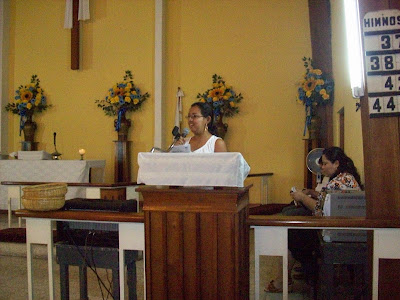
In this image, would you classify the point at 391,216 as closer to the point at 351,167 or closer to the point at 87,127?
the point at 351,167

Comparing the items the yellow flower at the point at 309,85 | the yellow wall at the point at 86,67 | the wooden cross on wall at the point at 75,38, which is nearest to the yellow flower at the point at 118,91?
the yellow wall at the point at 86,67

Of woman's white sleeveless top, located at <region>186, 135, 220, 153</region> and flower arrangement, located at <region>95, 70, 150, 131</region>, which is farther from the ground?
flower arrangement, located at <region>95, 70, 150, 131</region>

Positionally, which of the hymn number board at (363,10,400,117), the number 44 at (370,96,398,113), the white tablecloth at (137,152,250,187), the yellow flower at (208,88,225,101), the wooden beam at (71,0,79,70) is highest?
the wooden beam at (71,0,79,70)

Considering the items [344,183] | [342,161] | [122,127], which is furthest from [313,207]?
[122,127]

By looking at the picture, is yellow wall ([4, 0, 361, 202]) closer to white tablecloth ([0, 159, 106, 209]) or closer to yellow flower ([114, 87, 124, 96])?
yellow flower ([114, 87, 124, 96])

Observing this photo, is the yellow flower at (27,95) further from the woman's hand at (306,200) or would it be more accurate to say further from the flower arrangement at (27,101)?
the woman's hand at (306,200)

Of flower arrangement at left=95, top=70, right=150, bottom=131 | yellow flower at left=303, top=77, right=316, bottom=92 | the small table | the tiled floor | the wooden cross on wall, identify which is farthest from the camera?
the wooden cross on wall

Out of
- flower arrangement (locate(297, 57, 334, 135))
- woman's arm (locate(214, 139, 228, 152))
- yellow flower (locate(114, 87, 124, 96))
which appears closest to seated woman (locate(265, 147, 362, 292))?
woman's arm (locate(214, 139, 228, 152))

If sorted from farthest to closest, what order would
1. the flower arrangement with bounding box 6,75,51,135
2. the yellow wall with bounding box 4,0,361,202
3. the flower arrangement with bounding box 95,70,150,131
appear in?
1. the flower arrangement with bounding box 6,75,51,135
2. the flower arrangement with bounding box 95,70,150,131
3. the yellow wall with bounding box 4,0,361,202

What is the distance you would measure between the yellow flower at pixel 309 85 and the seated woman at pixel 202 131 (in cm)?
295

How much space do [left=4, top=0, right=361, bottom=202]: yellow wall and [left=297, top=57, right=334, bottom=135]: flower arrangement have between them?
28.1 inches

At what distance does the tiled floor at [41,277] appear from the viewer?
3.02 m

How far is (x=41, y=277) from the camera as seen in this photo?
3457mm

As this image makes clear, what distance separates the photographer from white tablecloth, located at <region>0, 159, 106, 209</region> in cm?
513
